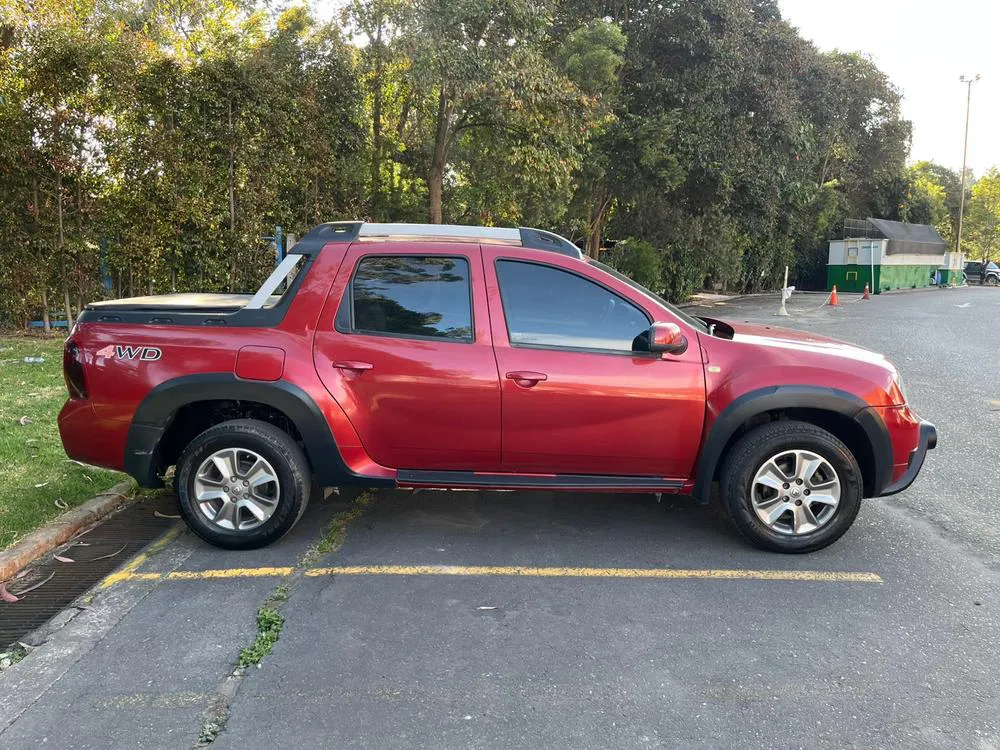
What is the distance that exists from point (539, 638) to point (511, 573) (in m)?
0.69

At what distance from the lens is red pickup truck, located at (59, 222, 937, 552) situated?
417cm

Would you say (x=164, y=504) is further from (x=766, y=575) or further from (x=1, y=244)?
(x=1, y=244)

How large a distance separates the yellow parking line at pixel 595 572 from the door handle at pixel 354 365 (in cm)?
112

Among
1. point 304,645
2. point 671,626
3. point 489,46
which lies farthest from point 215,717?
point 489,46

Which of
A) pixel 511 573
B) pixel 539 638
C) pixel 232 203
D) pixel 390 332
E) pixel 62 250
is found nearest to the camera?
pixel 539 638

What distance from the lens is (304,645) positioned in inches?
131

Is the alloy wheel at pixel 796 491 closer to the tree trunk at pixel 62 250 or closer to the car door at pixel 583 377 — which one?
the car door at pixel 583 377

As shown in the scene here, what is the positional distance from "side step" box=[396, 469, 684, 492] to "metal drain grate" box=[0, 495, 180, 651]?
1.71 m

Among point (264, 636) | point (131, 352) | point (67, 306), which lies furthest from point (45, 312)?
point (264, 636)

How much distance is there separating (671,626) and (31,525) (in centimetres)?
383

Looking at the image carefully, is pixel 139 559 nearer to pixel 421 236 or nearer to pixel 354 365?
pixel 354 365

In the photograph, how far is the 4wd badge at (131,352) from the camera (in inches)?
165

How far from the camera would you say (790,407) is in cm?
425

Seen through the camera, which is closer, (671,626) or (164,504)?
(671,626)
